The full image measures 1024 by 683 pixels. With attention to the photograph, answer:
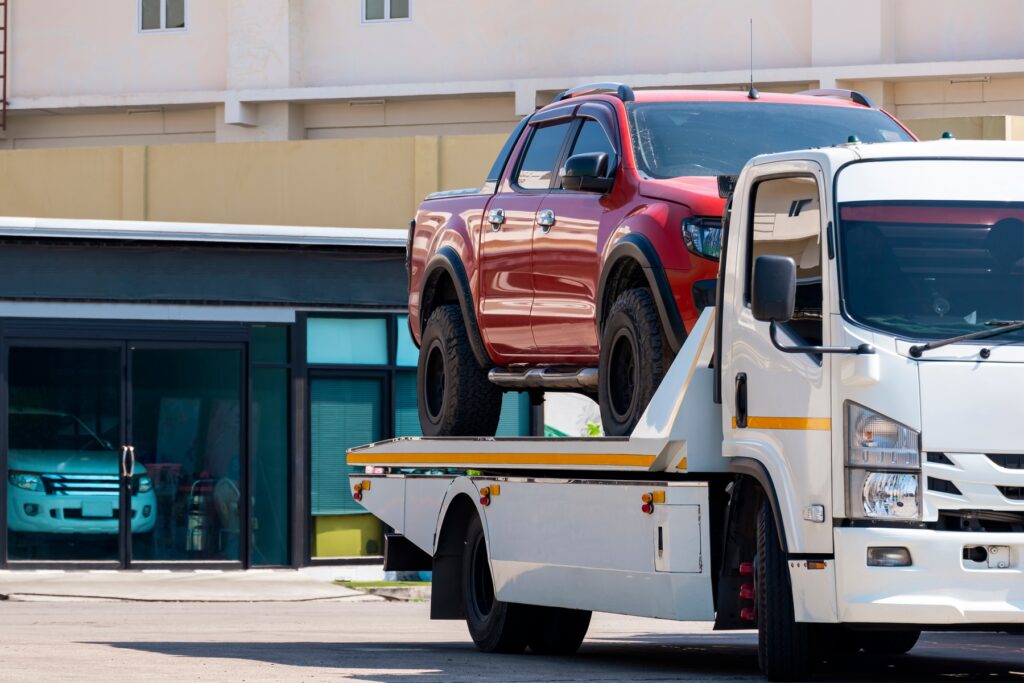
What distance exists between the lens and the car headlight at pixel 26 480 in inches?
859

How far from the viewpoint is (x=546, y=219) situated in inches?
442

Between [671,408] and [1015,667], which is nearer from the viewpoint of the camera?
[671,408]

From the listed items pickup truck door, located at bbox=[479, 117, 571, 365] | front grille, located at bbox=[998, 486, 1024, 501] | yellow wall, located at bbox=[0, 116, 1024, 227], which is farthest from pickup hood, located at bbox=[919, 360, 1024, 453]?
yellow wall, located at bbox=[0, 116, 1024, 227]

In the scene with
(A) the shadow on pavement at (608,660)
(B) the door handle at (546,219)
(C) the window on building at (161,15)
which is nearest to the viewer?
(A) the shadow on pavement at (608,660)

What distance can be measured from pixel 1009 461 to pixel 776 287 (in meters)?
1.24

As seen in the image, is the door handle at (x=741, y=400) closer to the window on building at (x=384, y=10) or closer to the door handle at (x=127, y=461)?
the door handle at (x=127, y=461)

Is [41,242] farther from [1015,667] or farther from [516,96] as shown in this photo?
[1015,667]

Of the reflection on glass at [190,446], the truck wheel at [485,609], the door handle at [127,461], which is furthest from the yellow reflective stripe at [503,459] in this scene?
the reflection on glass at [190,446]

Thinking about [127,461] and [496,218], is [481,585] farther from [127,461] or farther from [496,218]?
[127,461]

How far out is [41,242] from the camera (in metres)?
21.9

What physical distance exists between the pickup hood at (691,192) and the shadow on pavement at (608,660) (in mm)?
2419

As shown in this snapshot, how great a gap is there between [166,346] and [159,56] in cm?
914

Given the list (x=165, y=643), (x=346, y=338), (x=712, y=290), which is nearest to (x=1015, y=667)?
(x=712, y=290)

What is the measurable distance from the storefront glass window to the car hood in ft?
8.67
